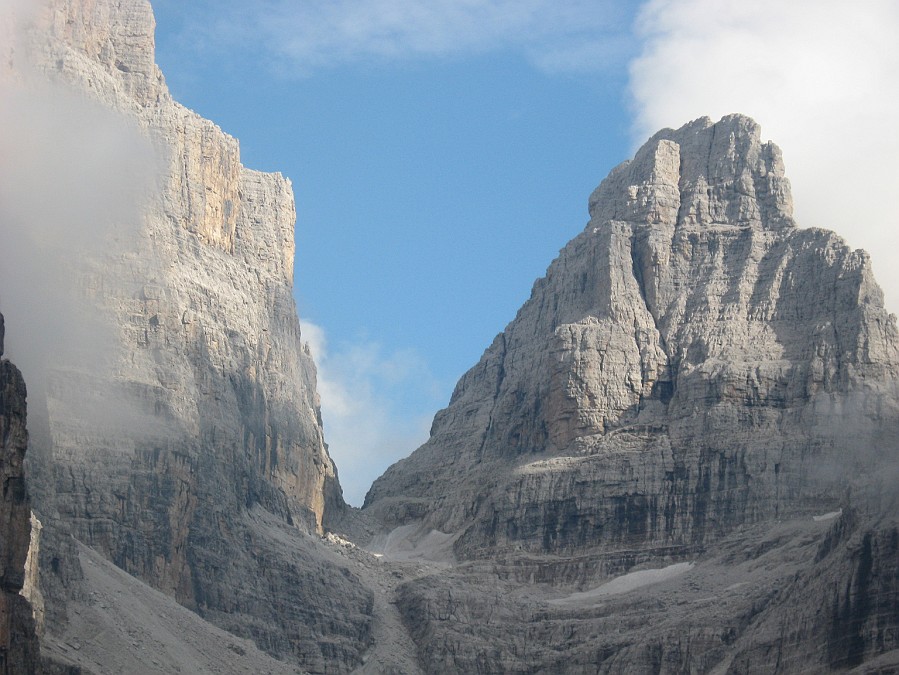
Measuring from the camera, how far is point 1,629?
92.8m

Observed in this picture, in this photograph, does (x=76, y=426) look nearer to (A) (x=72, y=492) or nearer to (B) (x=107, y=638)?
(A) (x=72, y=492)

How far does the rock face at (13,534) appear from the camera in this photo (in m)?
93.6

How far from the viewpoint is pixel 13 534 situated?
95.7m

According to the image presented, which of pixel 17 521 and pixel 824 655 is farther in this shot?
pixel 824 655

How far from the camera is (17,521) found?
96.0m

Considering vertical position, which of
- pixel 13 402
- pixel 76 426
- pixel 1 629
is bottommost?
pixel 1 629

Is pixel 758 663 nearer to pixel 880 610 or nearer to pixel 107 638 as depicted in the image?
pixel 880 610

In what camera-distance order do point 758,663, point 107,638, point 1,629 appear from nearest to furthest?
point 1,629 → point 107,638 → point 758,663

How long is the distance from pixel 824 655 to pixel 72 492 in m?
60.7

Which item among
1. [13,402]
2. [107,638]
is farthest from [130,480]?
[13,402]

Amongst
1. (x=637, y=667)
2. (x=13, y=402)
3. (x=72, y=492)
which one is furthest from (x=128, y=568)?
(x=13, y=402)

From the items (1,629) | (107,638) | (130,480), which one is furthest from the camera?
(130,480)

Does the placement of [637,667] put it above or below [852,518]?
below

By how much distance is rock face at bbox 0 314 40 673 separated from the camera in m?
93.6
